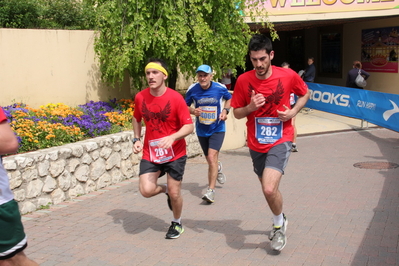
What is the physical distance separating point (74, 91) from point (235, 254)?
631 centimetres

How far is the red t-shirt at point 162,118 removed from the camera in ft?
18.0

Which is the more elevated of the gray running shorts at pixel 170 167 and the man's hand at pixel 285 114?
the man's hand at pixel 285 114

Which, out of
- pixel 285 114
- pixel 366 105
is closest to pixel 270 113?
pixel 285 114

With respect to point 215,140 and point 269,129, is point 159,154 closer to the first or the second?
point 269,129

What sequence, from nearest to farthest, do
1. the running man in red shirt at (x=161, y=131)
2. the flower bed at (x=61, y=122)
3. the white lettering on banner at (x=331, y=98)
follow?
the running man in red shirt at (x=161, y=131)
the flower bed at (x=61, y=122)
the white lettering on banner at (x=331, y=98)

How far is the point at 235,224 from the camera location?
242 inches

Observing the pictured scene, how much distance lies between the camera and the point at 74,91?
10.4m

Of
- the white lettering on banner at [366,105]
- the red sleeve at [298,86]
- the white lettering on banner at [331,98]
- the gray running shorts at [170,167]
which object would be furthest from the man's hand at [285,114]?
the white lettering on banner at [331,98]

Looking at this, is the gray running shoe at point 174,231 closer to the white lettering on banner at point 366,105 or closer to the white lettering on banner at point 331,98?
the white lettering on banner at point 366,105

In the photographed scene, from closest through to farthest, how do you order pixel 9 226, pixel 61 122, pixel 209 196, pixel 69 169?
pixel 9 226 < pixel 209 196 < pixel 69 169 < pixel 61 122

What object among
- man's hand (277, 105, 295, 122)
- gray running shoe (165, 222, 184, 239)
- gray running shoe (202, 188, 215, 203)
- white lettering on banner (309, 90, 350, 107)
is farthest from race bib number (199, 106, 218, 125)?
white lettering on banner (309, 90, 350, 107)

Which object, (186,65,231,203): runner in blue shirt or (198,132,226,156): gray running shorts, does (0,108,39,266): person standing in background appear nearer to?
(186,65,231,203): runner in blue shirt

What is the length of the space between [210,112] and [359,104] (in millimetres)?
8101

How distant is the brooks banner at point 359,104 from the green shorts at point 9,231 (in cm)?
1067
